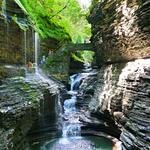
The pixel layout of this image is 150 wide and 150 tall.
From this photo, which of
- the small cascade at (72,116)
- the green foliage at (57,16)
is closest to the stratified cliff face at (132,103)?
the small cascade at (72,116)

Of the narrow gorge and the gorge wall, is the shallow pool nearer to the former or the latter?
the narrow gorge

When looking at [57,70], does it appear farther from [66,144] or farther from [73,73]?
[66,144]

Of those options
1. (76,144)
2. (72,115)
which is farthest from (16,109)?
(72,115)

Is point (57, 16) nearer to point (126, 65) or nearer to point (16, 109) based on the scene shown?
point (126, 65)

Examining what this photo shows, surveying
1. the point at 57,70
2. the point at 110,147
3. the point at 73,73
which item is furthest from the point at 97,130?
the point at 73,73

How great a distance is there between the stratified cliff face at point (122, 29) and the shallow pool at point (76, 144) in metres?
4.60

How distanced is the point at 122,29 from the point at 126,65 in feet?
6.32

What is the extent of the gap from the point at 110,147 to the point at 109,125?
204 cm

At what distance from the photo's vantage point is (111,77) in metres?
15.0

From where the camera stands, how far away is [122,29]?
13.5 meters

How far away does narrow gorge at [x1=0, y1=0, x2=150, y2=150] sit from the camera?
28.8 ft

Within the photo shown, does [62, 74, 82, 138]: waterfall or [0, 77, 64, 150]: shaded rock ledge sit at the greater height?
[0, 77, 64, 150]: shaded rock ledge

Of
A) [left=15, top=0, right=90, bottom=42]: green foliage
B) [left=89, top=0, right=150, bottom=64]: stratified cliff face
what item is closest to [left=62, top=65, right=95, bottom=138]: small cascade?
[left=89, top=0, right=150, bottom=64]: stratified cliff face

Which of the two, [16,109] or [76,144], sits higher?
[16,109]
